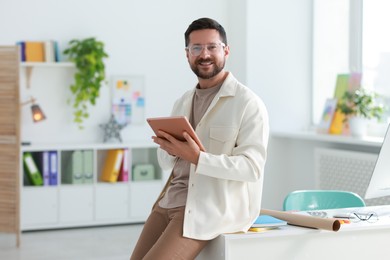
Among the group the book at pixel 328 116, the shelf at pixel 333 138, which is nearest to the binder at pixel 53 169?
the shelf at pixel 333 138

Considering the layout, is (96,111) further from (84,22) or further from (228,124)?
(228,124)

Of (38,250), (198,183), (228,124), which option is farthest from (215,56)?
(38,250)

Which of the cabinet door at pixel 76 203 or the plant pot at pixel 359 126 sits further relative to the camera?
the cabinet door at pixel 76 203

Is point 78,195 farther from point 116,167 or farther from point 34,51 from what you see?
point 34,51

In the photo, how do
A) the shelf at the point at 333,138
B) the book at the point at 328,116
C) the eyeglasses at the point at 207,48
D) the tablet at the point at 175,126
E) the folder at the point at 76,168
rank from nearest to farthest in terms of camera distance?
1. the tablet at the point at 175,126
2. the eyeglasses at the point at 207,48
3. the shelf at the point at 333,138
4. the book at the point at 328,116
5. the folder at the point at 76,168

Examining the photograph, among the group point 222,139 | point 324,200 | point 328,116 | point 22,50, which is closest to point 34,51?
point 22,50

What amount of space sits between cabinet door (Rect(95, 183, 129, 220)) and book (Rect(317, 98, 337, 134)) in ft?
6.15

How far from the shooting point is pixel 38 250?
→ 17.5 ft

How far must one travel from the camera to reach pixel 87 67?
20.2ft

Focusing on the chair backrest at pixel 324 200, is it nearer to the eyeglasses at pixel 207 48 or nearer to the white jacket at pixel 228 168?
the white jacket at pixel 228 168

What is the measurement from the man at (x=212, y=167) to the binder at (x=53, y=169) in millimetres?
3390

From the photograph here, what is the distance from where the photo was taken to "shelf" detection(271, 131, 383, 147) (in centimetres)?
523

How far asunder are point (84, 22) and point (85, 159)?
1309 mm

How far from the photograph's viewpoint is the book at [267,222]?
9.03ft
